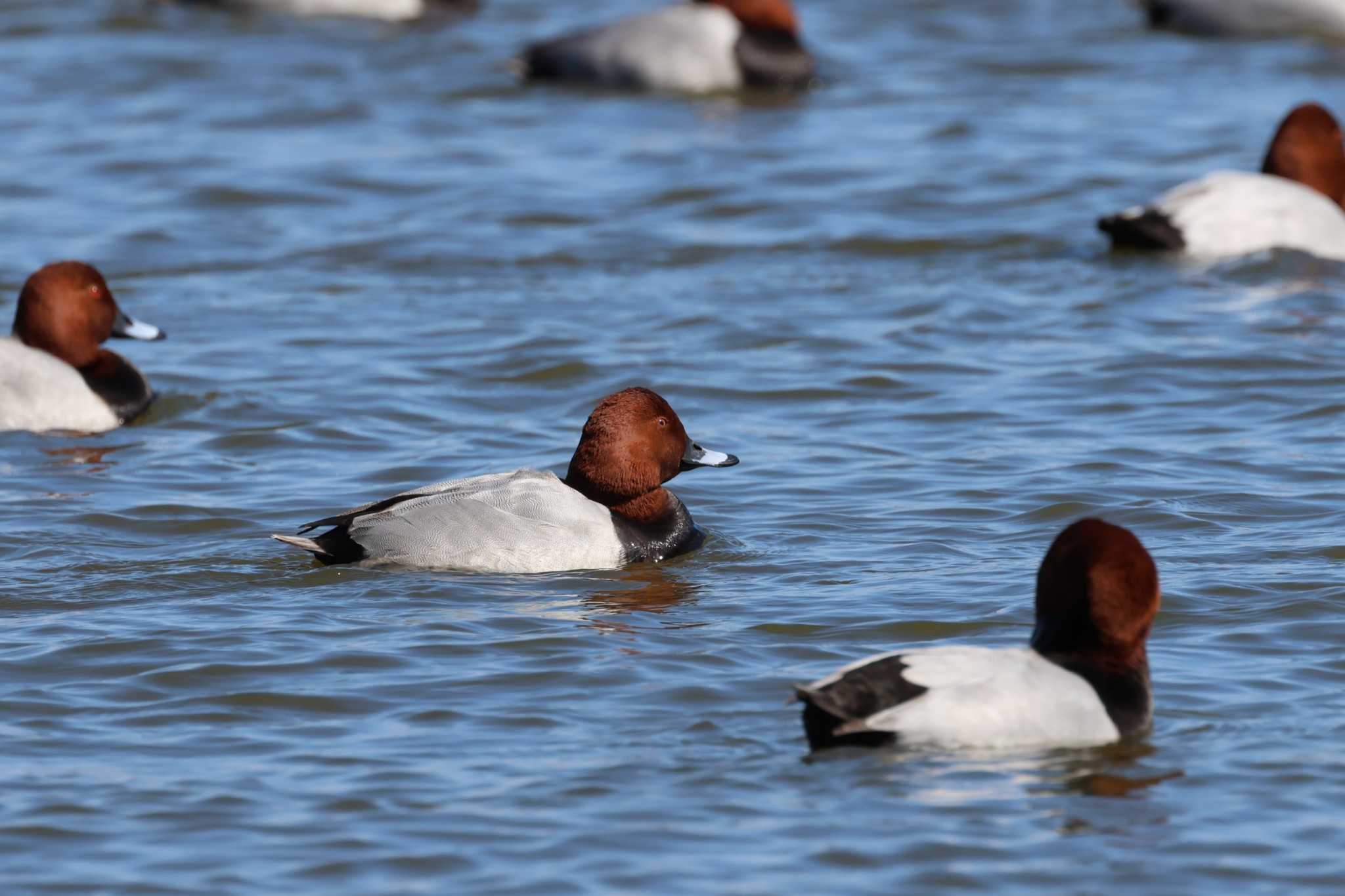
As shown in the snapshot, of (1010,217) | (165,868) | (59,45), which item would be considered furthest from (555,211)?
(165,868)

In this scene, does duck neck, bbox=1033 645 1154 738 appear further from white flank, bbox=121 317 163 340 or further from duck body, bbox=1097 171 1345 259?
duck body, bbox=1097 171 1345 259

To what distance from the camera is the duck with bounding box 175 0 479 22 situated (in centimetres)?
2091

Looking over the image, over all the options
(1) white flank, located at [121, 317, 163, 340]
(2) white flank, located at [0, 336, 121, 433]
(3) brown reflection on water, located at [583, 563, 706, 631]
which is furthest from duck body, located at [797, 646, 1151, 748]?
Answer: (1) white flank, located at [121, 317, 163, 340]

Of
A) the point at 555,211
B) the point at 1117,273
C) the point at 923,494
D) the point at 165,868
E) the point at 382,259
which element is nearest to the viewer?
the point at 165,868

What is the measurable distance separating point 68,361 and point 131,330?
36 centimetres

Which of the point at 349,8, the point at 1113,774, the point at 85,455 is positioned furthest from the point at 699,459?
the point at 349,8

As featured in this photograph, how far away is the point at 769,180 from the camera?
49.5ft

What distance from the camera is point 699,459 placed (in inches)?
325

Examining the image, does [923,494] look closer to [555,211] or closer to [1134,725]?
[1134,725]

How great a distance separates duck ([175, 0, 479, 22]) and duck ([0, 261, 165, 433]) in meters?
10.6

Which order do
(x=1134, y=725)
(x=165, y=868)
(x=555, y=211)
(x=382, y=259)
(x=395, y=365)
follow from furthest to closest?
(x=555, y=211) → (x=382, y=259) → (x=395, y=365) → (x=1134, y=725) → (x=165, y=868)

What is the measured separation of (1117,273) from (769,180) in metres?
3.34

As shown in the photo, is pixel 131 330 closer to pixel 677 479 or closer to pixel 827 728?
pixel 677 479

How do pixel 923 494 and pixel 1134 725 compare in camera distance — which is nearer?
pixel 1134 725
